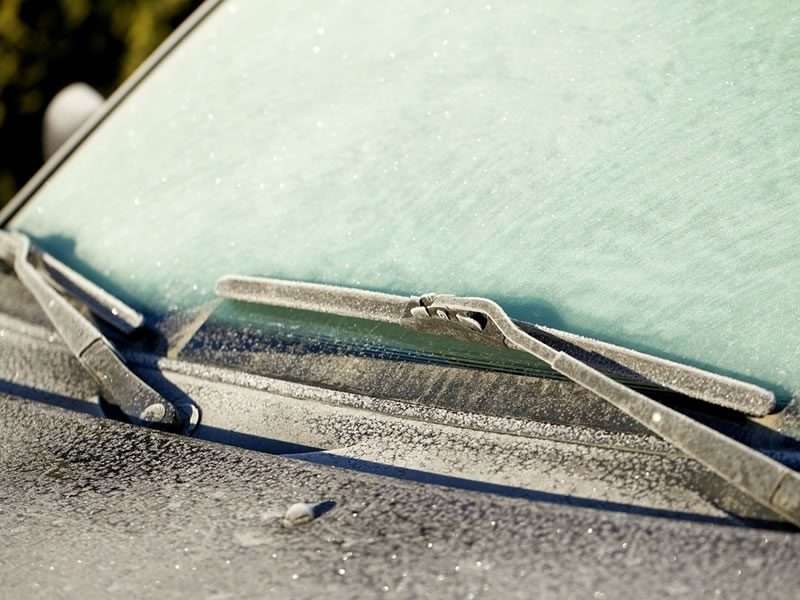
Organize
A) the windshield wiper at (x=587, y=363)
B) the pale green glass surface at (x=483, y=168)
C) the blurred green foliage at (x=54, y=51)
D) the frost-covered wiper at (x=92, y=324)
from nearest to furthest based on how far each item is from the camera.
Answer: the windshield wiper at (x=587, y=363), the pale green glass surface at (x=483, y=168), the frost-covered wiper at (x=92, y=324), the blurred green foliage at (x=54, y=51)

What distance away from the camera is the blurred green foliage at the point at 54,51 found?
5.07m

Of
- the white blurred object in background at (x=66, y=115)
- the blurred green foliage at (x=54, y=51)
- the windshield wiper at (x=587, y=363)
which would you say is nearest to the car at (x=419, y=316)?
the windshield wiper at (x=587, y=363)

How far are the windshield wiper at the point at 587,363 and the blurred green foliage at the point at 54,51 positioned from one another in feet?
12.1

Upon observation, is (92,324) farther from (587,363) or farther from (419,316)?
(587,363)

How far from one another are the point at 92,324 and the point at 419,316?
1.84ft

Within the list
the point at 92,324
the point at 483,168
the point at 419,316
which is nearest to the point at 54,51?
the point at 92,324

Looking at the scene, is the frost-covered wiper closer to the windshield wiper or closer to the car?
the car

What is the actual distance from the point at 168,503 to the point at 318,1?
1.01 meters

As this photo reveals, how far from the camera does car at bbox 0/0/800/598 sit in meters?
1.25

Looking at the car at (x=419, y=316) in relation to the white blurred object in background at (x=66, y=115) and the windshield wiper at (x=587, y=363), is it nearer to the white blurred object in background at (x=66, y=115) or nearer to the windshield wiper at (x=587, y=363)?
the windshield wiper at (x=587, y=363)

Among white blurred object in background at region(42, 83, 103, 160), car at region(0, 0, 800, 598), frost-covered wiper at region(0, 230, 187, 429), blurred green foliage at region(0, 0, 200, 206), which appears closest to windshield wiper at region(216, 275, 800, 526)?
car at region(0, 0, 800, 598)

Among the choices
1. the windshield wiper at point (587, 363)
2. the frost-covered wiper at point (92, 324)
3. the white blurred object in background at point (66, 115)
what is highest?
the white blurred object in background at point (66, 115)

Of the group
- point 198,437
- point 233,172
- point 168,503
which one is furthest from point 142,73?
point 168,503

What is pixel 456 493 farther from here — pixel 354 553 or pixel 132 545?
pixel 132 545
